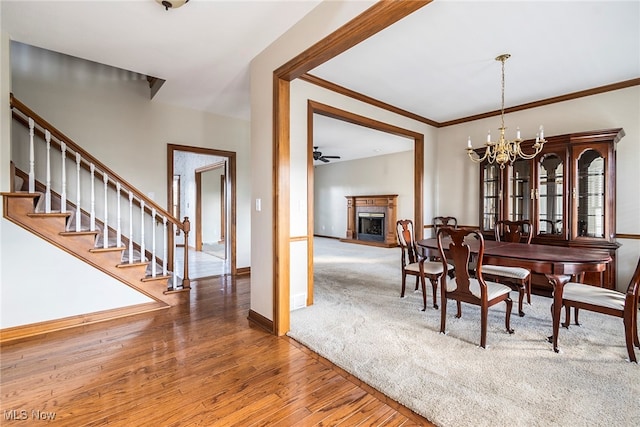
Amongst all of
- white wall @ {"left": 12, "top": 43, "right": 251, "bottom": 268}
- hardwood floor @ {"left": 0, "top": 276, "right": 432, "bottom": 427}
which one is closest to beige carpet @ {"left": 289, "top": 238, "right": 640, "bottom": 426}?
hardwood floor @ {"left": 0, "top": 276, "right": 432, "bottom": 427}

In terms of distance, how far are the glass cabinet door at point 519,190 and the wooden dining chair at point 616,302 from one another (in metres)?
1.86

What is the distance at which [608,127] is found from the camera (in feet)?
12.3

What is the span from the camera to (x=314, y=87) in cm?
352

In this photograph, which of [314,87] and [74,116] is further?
[74,116]

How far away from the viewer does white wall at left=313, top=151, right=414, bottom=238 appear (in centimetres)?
844

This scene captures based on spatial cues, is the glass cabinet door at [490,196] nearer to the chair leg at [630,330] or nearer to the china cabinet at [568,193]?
the china cabinet at [568,193]

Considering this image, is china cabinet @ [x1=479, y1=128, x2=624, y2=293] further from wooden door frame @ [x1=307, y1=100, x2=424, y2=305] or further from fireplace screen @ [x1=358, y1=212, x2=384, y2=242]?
fireplace screen @ [x1=358, y1=212, x2=384, y2=242]

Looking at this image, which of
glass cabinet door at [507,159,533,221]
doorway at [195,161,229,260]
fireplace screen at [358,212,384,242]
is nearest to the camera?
glass cabinet door at [507,159,533,221]

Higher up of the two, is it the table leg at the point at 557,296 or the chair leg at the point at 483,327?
the table leg at the point at 557,296

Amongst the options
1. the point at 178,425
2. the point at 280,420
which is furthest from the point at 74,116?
the point at 280,420

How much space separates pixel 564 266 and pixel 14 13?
4.72 metres

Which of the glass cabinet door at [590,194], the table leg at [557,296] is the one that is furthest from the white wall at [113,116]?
the glass cabinet door at [590,194]

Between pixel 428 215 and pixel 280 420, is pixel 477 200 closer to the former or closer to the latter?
pixel 428 215

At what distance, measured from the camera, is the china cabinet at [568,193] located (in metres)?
3.53
